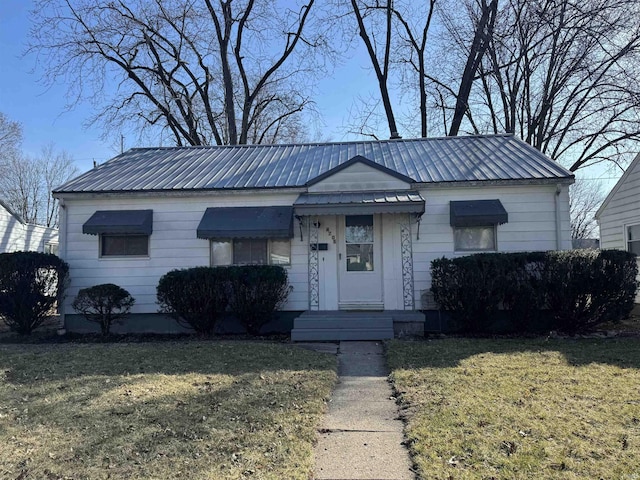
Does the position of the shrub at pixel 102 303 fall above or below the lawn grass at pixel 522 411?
above

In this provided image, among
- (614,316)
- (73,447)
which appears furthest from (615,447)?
(614,316)

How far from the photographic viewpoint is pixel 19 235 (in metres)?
16.1

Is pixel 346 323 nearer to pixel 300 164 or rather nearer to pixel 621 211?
pixel 300 164

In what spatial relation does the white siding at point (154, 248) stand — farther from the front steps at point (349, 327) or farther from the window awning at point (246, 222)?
the front steps at point (349, 327)

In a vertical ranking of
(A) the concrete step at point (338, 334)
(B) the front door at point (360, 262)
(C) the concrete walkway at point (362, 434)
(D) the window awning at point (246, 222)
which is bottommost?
(C) the concrete walkway at point (362, 434)

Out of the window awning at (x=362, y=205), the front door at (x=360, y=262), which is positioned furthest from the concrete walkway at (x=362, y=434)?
the window awning at (x=362, y=205)

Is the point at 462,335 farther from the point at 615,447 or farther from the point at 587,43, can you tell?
the point at 587,43

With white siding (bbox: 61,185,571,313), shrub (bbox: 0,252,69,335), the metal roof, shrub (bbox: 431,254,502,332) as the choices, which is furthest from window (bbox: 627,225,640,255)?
shrub (bbox: 0,252,69,335)

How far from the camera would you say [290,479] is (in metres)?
2.78

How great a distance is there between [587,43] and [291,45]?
12.9 metres

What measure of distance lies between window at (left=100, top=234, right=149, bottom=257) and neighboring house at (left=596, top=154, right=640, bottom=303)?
1230cm

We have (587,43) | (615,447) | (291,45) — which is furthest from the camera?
(291,45)

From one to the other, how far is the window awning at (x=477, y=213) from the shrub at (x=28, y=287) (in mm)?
7926

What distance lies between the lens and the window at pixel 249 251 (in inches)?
354
